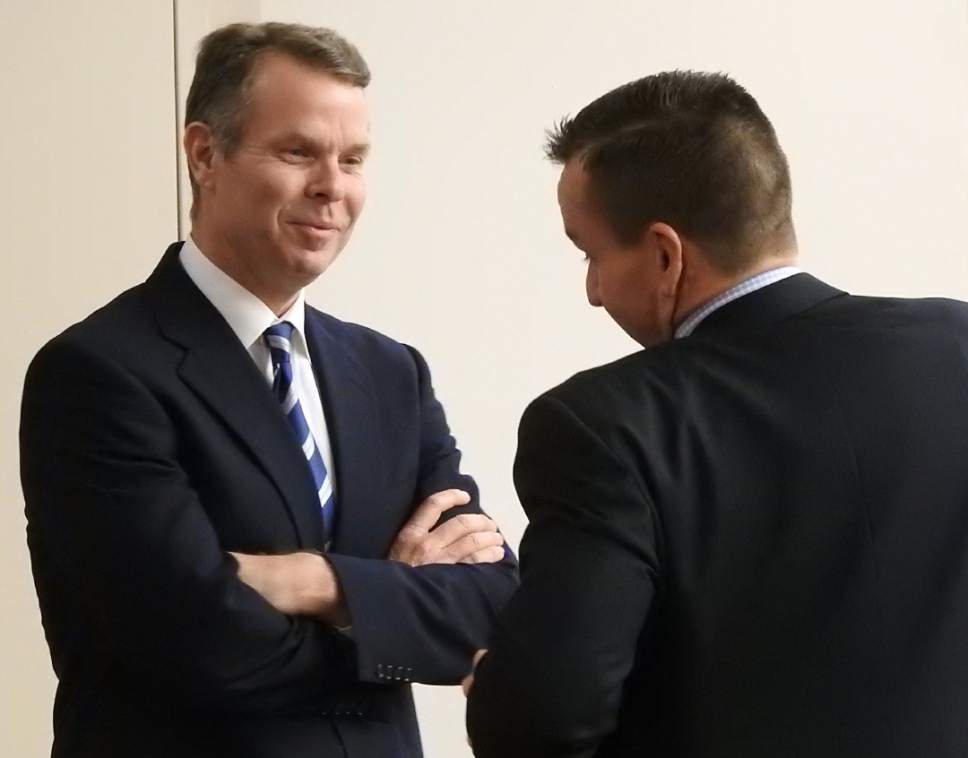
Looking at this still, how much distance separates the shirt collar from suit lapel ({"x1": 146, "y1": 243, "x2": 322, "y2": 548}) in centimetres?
2

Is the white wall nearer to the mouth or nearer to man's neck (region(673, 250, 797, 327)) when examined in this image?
the mouth

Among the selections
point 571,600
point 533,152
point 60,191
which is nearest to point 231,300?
point 571,600

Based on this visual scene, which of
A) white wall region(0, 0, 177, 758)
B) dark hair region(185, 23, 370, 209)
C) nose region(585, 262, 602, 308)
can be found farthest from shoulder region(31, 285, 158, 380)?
white wall region(0, 0, 177, 758)

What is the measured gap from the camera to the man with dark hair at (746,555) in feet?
4.79

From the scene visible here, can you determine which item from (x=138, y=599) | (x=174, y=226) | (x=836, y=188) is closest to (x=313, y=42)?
(x=138, y=599)

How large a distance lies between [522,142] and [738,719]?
2.51 m

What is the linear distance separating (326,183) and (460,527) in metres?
0.51

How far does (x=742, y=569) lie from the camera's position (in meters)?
1.47

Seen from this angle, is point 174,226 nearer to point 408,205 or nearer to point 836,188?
point 408,205

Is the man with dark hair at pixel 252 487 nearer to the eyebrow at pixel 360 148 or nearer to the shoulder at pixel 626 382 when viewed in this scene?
the eyebrow at pixel 360 148

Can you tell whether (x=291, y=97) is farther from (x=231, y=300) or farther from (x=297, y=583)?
(x=297, y=583)

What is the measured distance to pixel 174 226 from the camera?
347 centimetres

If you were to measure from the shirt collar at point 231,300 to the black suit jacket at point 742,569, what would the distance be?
65 cm

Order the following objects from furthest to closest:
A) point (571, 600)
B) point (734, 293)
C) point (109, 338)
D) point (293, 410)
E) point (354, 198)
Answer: point (354, 198), point (293, 410), point (109, 338), point (734, 293), point (571, 600)
